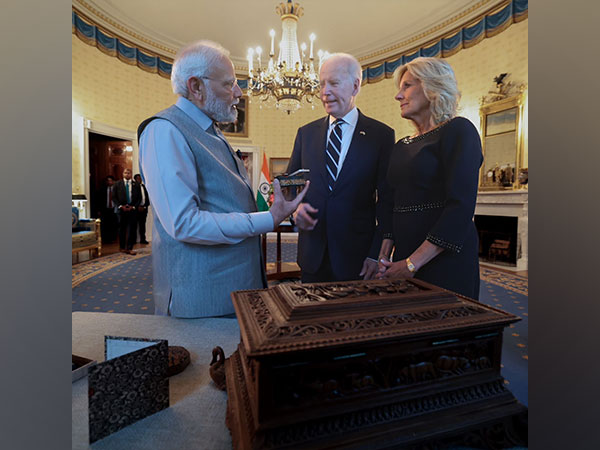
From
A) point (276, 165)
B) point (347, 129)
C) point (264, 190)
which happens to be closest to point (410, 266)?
point (347, 129)

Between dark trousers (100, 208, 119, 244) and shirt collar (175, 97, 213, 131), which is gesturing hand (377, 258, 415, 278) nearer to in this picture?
shirt collar (175, 97, 213, 131)

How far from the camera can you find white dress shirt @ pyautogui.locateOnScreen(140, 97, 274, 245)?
1.12 m

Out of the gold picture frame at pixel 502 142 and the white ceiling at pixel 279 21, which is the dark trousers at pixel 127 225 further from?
the gold picture frame at pixel 502 142

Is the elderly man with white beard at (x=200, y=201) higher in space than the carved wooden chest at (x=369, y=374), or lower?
higher

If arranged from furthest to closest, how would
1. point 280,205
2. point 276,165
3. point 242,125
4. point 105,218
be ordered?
point 276,165
point 242,125
point 105,218
point 280,205

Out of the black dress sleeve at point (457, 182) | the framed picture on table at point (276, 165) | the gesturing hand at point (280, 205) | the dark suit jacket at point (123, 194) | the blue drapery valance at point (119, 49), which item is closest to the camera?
the black dress sleeve at point (457, 182)

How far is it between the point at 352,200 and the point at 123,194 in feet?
23.3

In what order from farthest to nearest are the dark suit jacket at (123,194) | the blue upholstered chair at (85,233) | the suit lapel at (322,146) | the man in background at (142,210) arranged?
the man in background at (142,210) → the dark suit jacket at (123,194) → the blue upholstered chair at (85,233) → the suit lapel at (322,146)

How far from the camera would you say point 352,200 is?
1535 millimetres

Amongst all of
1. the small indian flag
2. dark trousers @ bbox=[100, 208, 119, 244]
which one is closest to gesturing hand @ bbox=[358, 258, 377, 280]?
the small indian flag

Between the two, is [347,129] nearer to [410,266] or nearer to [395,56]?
[410,266]

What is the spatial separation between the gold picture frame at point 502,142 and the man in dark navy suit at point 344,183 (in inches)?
205

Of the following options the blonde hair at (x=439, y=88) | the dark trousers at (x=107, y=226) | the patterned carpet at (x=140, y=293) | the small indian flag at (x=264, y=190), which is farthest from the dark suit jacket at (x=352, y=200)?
the dark trousers at (x=107, y=226)

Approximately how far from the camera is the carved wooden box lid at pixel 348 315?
19.6 inches
